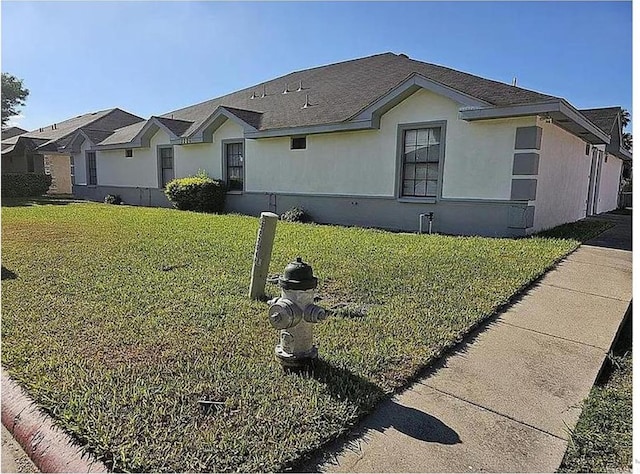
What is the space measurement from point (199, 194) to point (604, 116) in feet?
53.0

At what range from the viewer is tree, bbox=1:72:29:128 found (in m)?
40.7

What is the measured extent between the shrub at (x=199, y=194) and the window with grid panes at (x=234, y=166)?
0.39 meters

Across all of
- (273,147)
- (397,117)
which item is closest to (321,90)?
(273,147)

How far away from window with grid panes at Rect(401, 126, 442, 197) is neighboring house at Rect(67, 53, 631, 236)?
0.09 ft

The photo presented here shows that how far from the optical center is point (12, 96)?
42.2m

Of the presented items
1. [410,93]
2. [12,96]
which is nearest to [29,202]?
[410,93]

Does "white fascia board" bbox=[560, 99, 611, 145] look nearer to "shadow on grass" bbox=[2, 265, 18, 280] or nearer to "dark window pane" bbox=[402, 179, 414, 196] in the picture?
→ "dark window pane" bbox=[402, 179, 414, 196]

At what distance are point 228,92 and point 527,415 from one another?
23016mm

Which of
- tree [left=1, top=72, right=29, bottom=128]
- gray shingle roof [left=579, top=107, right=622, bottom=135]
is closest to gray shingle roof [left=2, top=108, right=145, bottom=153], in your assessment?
tree [left=1, top=72, right=29, bottom=128]

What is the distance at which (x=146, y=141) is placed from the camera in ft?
66.3

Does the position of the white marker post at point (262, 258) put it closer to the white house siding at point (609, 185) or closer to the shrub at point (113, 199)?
the shrub at point (113, 199)

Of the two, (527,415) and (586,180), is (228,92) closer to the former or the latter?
(586,180)

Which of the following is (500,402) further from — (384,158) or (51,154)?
(51,154)

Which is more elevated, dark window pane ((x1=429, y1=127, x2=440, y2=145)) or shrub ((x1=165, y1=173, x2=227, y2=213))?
dark window pane ((x1=429, y1=127, x2=440, y2=145))
